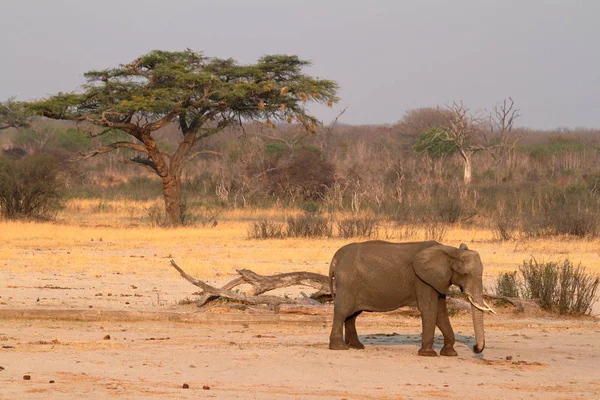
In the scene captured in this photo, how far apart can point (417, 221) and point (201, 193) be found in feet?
56.7

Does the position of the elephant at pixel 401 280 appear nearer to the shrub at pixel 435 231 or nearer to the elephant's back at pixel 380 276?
the elephant's back at pixel 380 276

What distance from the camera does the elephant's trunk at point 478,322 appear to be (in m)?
9.12

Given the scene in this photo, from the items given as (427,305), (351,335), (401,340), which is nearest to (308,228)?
(401,340)

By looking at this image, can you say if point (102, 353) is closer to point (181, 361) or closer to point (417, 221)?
point (181, 361)

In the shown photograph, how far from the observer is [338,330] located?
9.77 metres

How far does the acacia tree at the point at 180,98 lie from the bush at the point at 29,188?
2239 mm

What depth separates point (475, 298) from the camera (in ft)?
30.3

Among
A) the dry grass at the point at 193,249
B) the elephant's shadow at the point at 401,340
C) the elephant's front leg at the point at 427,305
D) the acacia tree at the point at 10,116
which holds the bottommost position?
the elephant's shadow at the point at 401,340

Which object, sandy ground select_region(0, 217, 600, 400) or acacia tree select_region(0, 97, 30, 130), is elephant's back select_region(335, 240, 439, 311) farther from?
acacia tree select_region(0, 97, 30, 130)

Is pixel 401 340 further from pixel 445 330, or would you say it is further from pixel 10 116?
pixel 10 116

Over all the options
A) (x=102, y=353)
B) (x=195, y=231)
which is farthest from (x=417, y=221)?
(x=102, y=353)

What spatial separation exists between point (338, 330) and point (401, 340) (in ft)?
4.47

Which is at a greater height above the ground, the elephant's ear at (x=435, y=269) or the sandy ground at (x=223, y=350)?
the elephant's ear at (x=435, y=269)

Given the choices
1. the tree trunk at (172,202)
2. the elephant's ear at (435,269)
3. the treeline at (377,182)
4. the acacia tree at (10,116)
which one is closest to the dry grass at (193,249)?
the tree trunk at (172,202)
